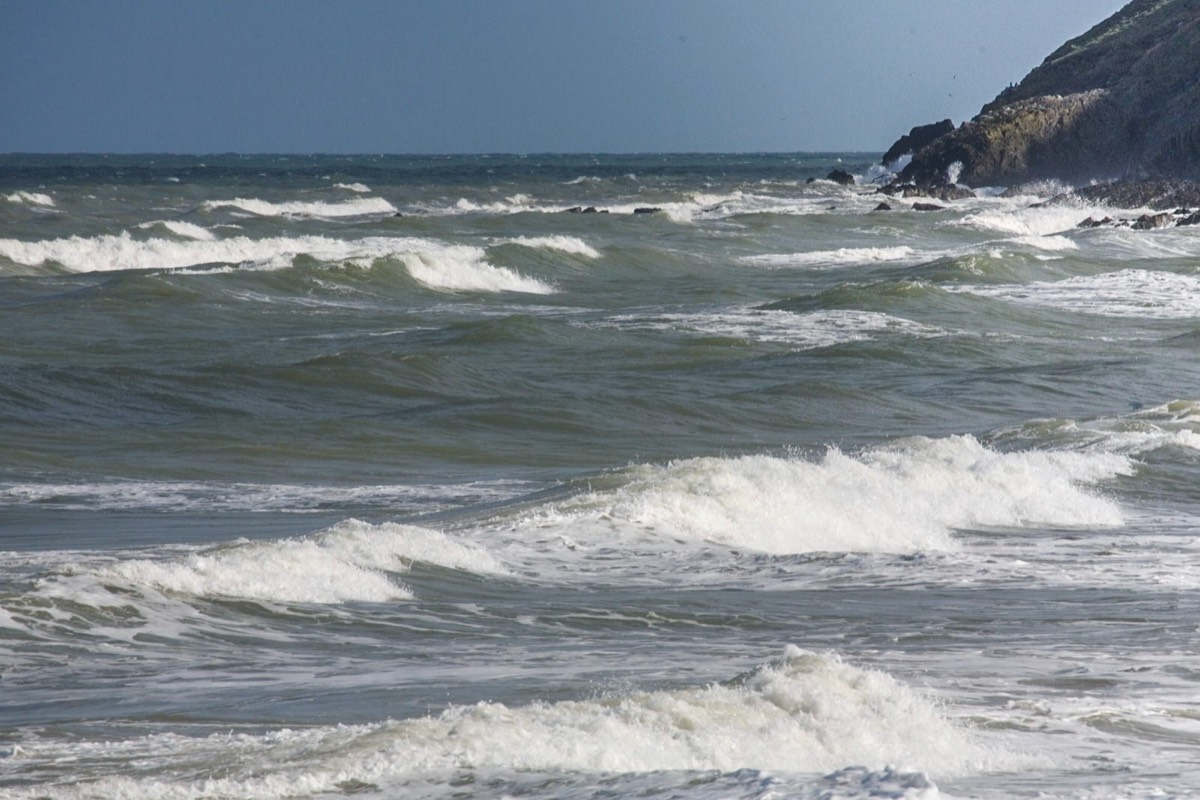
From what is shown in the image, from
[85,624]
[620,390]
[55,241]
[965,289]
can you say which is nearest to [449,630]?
[85,624]

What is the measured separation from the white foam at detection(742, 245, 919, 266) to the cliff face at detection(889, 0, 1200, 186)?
2651 centimetres

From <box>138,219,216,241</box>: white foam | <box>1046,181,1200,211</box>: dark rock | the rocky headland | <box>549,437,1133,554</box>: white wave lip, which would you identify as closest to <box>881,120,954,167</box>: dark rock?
the rocky headland

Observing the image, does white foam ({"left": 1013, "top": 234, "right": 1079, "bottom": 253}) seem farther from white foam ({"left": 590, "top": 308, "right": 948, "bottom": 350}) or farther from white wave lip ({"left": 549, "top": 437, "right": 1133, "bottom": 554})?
white wave lip ({"left": 549, "top": 437, "right": 1133, "bottom": 554})

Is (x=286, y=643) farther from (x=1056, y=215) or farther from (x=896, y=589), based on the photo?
(x=1056, y=215)

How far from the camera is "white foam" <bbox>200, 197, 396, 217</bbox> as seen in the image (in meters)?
58.6

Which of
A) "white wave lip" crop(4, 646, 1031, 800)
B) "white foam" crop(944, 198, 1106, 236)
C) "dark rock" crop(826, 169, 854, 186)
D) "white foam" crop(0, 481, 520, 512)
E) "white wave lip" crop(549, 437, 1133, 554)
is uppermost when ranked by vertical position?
"dark rock" crop(826, 169, 854, 186)

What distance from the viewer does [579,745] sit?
16.2 feet

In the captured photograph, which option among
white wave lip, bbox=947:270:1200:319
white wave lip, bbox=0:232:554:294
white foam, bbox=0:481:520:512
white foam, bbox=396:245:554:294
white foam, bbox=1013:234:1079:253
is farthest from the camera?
white foam, bbox=1013:234:1079:253

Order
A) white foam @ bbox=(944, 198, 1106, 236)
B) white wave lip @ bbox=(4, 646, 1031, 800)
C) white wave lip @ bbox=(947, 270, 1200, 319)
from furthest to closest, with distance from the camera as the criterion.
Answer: white foam @ bbox=(944, 198, 1106, 236) → white wave lip @ bbox=(947, 270, 1200, 319) → white wave lip @ bbox=(4, 646, 1031, 800)

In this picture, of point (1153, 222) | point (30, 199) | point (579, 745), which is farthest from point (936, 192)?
point (579, 745)

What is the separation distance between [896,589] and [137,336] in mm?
15524

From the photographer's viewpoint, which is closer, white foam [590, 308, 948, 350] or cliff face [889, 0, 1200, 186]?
white foam [590, 308, 948, 350]

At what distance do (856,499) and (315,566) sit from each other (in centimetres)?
395

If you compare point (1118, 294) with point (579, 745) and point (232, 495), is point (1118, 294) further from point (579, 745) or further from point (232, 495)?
point (579, 745)
